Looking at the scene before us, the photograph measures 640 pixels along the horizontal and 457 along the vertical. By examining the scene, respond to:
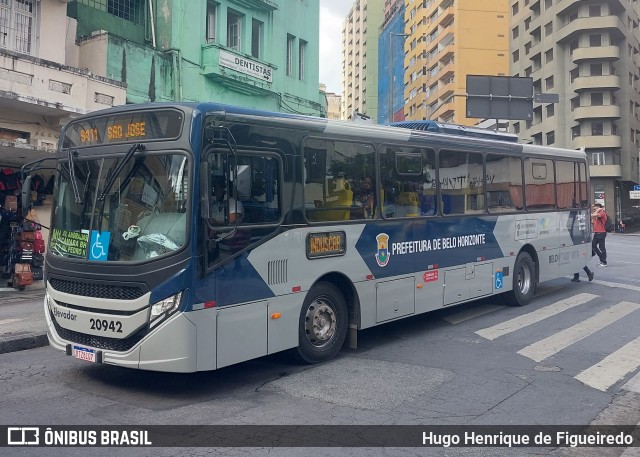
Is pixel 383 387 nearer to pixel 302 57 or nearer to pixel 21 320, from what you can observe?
pixel 21 320

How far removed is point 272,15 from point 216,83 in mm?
4469

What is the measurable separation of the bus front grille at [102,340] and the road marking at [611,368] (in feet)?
16.1

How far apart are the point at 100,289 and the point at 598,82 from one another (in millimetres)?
55565

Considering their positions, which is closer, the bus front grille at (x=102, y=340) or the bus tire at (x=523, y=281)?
the bus front grille at (x=102, y=340)

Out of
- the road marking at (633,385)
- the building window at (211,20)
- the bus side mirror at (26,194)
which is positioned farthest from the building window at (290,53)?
the road marking at (633,385)

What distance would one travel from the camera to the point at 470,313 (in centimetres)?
1155

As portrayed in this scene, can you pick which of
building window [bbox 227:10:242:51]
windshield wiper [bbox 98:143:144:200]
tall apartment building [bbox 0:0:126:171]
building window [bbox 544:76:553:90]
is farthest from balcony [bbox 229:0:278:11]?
building window [bbox 544:76:553:90]

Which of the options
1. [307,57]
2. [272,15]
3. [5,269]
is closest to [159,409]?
[5,269]

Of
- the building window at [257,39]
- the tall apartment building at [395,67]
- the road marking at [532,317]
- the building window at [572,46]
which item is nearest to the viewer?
the road marking at [532,317]

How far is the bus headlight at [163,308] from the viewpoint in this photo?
6.06 meters

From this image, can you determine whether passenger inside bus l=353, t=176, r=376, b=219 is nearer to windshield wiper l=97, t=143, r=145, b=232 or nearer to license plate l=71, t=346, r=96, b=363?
windshield wiper l=97, t=143, r=145, b=232

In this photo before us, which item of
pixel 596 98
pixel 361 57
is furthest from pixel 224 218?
pixel 361 57

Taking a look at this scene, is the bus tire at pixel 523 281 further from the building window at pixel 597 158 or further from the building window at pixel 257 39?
the building window at pixel 597 158

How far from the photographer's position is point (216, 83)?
66.6 ft
